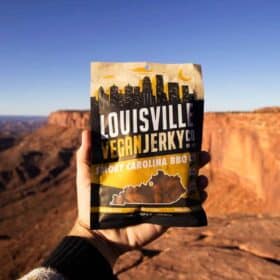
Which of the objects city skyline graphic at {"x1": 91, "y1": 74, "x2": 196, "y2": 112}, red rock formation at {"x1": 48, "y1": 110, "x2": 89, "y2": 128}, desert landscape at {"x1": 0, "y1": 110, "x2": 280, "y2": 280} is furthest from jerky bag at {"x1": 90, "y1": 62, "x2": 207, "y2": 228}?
red rock formation at {"x1": 48, "y1": 110, "x2": 89, "y2": 128}

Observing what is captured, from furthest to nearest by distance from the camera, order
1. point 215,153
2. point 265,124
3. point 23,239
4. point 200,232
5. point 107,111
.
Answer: point 215,153, point 23,239, point 265,124, point 200,232, point 107,111

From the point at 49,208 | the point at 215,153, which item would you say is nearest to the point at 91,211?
the point at 215,153

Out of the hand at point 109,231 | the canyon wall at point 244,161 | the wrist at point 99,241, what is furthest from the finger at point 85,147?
the canyon wall at point 244,161

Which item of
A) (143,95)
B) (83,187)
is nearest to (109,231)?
(83,187)

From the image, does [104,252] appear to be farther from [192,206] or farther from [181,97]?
[181,97]

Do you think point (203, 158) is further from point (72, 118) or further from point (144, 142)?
point (72, 118)
